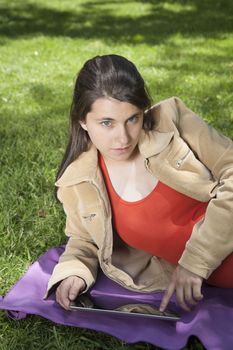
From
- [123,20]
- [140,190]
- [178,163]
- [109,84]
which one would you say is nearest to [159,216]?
[140,190]

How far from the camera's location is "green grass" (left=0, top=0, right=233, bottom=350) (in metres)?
2.92

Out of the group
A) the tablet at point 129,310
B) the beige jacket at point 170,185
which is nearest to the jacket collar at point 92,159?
the beige jacket at point 170,185

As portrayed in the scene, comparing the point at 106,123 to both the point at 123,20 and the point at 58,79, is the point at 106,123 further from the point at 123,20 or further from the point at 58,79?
the point at 123,20

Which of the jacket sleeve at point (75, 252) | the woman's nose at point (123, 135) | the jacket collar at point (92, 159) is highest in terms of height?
the woman's nose at point (123, 135)

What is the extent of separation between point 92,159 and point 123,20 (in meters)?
6.98

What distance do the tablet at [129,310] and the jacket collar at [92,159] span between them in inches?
20.1

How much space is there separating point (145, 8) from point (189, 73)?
455 centimetres

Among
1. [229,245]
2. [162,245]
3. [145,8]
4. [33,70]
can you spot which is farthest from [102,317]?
[145,8]

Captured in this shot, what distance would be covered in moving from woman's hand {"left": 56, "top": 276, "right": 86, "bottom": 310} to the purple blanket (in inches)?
2.1

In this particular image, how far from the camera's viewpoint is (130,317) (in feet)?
7.85

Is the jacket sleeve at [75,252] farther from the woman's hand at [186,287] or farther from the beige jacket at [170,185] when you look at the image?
the woman's hand at [186,287]

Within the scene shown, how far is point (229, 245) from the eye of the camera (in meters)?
2.28

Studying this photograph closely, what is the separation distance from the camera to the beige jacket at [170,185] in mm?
2264

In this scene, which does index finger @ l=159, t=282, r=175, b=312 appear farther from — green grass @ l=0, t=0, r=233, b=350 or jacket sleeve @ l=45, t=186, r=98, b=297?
jacket sleeve @ l=45, t=186, r=98, b=297
